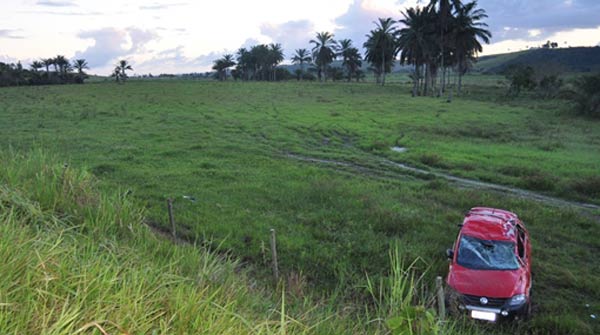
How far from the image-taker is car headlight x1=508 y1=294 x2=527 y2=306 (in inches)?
270

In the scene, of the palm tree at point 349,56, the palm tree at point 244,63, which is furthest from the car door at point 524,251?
the palm tree at point 244,63

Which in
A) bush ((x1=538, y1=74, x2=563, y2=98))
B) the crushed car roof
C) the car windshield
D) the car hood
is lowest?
the car hood

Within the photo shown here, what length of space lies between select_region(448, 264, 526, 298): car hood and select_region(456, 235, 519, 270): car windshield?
0.48 feet

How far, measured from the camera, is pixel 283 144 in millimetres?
23312

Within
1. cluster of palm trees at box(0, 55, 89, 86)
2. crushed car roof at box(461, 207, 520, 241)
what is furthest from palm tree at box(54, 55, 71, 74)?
crushed car roof at box(461, 207, 520, 241)

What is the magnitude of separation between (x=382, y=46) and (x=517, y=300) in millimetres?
68251

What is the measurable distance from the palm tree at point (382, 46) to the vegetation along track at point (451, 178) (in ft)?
166

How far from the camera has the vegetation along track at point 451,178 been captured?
46.0 ft

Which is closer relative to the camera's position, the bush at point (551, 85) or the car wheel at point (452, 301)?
the car wheel at point (452, 301)

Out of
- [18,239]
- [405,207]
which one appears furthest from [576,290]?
[18,239]

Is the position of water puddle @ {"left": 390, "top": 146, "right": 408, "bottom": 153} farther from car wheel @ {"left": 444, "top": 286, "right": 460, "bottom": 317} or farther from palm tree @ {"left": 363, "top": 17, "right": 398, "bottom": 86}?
palm tree @ {"left": 363, "top": 17, "right": 398, "bottom": 86}

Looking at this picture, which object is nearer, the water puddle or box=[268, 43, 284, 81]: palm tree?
the water puddle

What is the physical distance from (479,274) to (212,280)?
5.31 metres

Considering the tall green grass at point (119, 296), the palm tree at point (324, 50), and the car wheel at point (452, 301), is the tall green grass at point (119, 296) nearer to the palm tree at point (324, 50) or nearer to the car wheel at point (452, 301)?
the car wheel at point (452, 301)
